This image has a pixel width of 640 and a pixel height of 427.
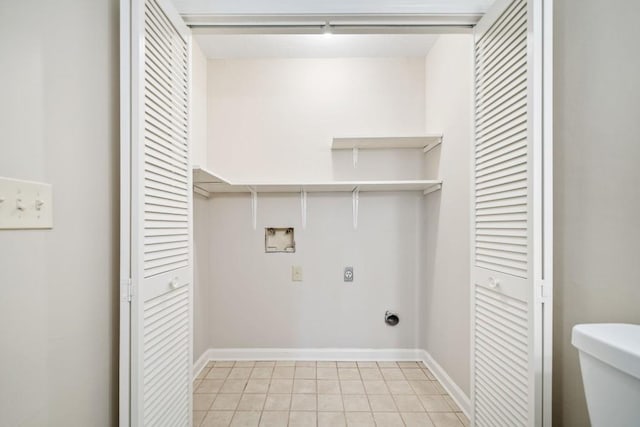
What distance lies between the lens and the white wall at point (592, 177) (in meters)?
0.93

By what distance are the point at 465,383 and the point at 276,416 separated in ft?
3.64

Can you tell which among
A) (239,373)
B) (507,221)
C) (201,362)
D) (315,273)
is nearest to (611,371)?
(507,221)

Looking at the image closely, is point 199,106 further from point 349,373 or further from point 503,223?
point 349,373

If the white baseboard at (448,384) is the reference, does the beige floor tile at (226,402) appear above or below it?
below

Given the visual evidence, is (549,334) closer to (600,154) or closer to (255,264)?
(600,154)

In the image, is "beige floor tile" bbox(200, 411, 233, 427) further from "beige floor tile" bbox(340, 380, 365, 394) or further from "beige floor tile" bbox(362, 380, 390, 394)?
"beige floor tile" bbox(362, 380, 390, 394)

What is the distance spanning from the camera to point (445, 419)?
6.00 ft

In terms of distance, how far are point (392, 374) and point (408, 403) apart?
1.20 ft

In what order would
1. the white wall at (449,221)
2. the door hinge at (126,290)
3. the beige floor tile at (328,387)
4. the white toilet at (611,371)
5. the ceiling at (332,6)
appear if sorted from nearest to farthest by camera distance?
the white toilet at (611,371)
the door hinge at (126,290)
the ceiling at (332,6)
the white wall at (449,221)
the beige floor tile at (328,387)

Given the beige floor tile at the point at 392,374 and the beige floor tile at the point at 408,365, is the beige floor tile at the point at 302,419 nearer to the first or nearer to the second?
the beige floor tile at the point at 392,374

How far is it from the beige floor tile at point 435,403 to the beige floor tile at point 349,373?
0.47m

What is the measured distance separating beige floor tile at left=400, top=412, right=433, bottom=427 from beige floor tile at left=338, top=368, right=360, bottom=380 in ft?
1.59

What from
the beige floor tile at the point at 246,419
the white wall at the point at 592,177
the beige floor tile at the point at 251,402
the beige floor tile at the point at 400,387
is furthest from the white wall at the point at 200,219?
the white wall at the point at 592,177

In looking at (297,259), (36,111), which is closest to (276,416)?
(297,259)
